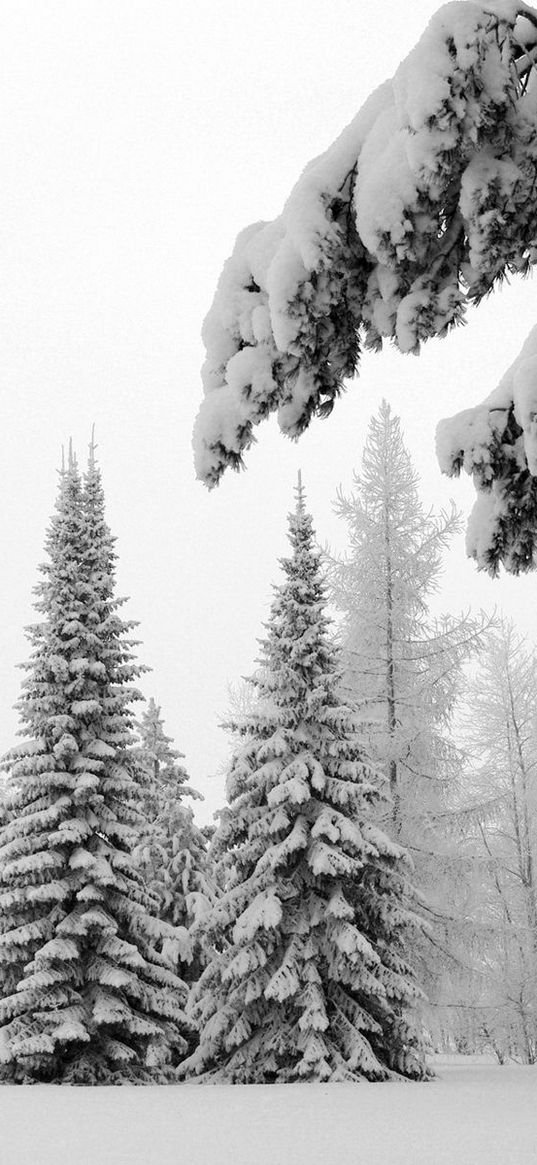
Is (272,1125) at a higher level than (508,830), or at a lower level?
lower

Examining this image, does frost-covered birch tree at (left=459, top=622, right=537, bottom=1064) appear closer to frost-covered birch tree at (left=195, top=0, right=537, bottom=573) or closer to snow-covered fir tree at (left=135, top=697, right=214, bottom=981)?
snow-covered fir tree at (left=135, top=697, right=214, bottom=981)

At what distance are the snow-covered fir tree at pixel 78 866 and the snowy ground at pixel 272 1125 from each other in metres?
1.30

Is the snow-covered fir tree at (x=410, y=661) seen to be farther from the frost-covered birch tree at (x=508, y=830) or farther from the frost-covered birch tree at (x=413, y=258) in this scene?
the frost-covered birch tree at (x=413, y=258)

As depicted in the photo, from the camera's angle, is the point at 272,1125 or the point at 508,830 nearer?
the point at 272,1125

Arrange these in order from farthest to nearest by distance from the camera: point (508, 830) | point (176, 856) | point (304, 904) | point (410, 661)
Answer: point (508, 830), point (176, 856), point (410, 661), point (304, 904)

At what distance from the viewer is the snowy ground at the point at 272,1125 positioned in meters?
7.54

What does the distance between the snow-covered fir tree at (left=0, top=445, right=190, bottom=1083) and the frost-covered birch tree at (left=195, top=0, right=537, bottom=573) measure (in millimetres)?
12040

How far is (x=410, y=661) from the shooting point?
18.2 meters

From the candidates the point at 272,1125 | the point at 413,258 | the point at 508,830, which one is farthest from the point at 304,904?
the point at 413,258

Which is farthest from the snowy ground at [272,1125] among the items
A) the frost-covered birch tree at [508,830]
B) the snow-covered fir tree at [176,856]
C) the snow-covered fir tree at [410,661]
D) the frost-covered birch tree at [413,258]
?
the frost-covered birch tree at [508,830]

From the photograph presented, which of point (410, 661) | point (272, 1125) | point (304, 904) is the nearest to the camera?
point (272, 1125)

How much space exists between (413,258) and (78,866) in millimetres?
12820

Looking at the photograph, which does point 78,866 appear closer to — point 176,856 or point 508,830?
point 176,856

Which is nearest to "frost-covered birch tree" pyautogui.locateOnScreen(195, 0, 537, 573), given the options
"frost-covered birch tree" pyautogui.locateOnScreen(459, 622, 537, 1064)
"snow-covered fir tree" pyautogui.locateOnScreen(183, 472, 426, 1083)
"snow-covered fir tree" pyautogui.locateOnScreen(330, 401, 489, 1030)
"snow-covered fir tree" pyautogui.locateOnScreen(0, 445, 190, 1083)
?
"snow-covered fir tree" pyautogui.locateOnScreen(183, 472, 426, 1083)
